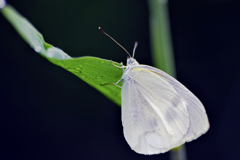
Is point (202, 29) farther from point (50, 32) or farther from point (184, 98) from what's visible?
point (50, 32)

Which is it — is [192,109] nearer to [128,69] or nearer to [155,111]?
[155,111]

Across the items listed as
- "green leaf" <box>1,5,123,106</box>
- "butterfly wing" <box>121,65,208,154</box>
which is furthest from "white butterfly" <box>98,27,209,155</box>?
"green leaf" <box>1,5,123,106</box>

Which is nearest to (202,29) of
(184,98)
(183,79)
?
(183,79)

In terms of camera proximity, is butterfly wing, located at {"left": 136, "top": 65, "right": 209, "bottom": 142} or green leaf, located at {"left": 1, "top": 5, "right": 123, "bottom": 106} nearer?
green leaf, located at {"left": 1, "top": 5, "right": 123, "bottom": 106}

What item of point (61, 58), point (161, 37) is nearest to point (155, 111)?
point (161, 37)

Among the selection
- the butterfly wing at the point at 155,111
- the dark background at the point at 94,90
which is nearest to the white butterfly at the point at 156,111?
the butterfly wing at the point at 155,111

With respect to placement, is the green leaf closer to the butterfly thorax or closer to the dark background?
the butterfly thorax

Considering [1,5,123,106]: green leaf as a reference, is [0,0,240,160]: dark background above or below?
above
